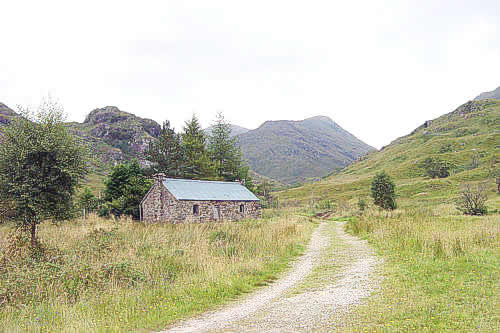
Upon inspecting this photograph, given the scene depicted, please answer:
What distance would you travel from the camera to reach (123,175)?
123ft

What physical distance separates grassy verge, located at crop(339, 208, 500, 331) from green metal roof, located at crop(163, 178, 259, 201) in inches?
891

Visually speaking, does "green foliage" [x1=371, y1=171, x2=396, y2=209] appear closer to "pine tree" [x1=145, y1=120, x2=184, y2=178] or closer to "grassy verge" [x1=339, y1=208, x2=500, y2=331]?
"grassy verge" [x1=339, y1=208, x2=500, y2=331]

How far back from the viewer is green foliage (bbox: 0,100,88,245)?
13.3 m

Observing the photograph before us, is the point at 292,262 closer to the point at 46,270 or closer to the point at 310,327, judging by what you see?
the point at 310,327

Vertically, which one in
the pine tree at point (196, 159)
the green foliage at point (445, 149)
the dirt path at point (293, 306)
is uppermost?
the green foliage at point (445, 149)

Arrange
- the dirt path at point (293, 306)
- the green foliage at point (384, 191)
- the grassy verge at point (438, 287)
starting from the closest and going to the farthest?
the grassy verge at point (438, 287), the dirt path at point (293, 306), the green foliage at point (384, 191)

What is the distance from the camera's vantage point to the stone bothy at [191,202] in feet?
104

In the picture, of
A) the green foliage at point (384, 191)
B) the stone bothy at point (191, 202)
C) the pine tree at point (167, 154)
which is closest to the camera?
the stone bothy at point (191, 202)

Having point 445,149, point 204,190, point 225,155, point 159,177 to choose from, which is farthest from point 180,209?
point 445,149

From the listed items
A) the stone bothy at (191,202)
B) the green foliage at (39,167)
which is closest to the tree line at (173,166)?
the stone bothy at (191,202)

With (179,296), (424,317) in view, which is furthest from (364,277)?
(179,296)

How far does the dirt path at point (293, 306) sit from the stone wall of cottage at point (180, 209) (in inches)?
859

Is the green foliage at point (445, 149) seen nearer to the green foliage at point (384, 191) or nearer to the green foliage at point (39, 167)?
the green foliage at point (384, 191)

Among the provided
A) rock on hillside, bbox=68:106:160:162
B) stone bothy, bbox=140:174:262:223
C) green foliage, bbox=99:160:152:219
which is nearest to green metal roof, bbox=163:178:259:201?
stone bothy, bbox=140:174:262:223
